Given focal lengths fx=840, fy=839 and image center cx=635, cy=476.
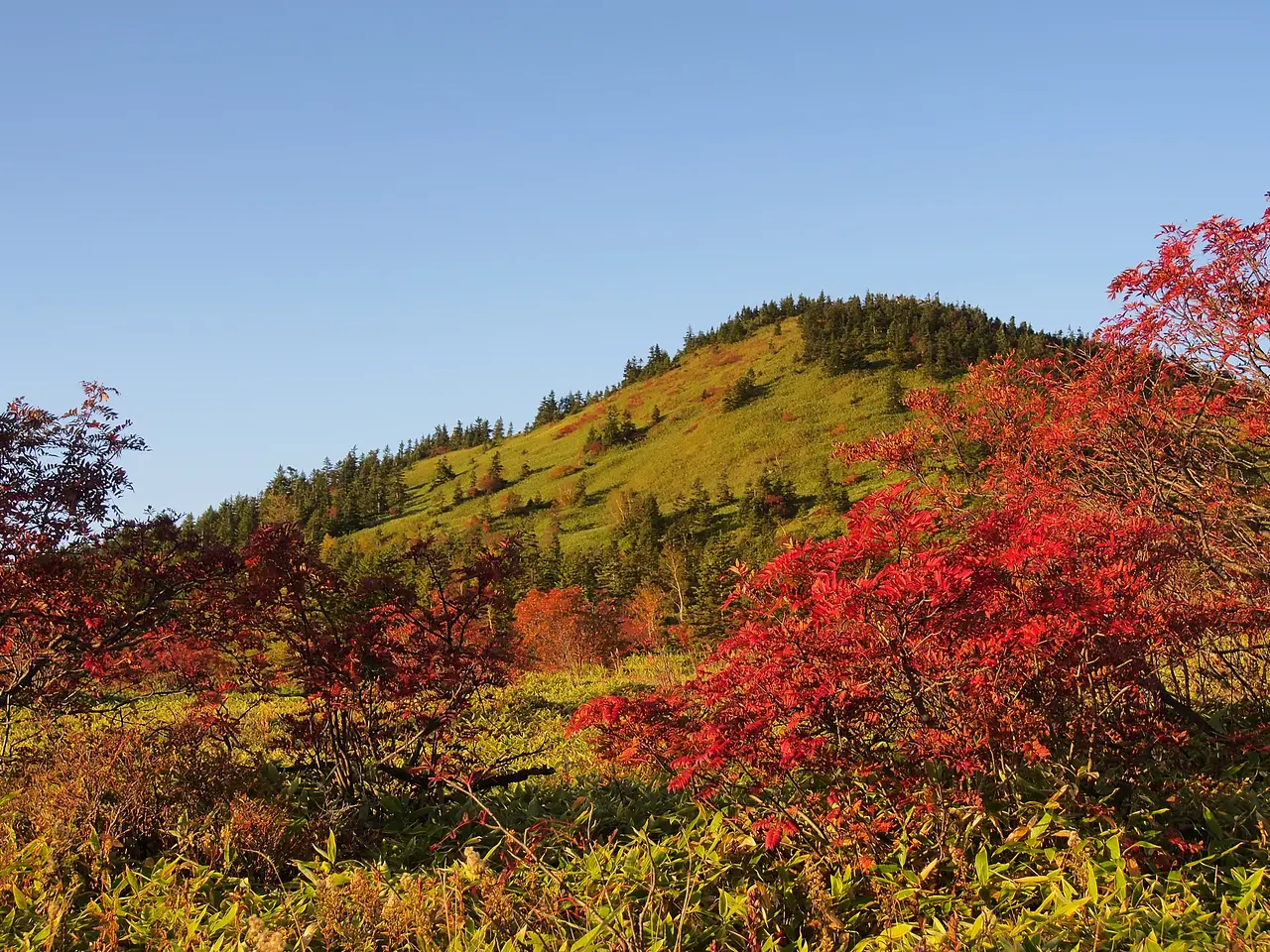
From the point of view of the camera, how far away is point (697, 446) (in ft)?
313

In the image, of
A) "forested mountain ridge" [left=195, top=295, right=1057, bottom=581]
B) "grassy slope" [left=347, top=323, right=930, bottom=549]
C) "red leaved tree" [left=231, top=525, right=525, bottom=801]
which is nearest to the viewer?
"red leaved tree" [left=231, top=525, right=525, bottom=801]

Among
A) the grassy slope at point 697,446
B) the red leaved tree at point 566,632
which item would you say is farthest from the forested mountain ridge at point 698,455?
the red leaved tree at point 566,632

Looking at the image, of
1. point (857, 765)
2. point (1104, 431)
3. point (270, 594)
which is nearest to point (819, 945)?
point (857, 765)

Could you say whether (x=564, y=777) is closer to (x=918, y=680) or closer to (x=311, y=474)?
(x=918, y=680)

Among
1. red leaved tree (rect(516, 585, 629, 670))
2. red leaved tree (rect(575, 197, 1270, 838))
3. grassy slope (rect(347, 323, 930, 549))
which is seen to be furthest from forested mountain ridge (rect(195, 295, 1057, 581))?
red leaved tree (rect(575, 197, 1270, 838))

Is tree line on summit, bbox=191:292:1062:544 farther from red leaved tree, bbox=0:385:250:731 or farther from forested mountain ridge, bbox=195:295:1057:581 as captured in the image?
red leaved tree, bbox=0:385:250:731

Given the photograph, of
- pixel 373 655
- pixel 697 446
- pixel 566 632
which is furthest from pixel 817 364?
pixel 373 655

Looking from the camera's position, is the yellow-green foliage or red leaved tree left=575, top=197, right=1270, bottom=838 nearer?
the yellow-green foliage

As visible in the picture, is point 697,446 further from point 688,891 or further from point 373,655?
point 688,891

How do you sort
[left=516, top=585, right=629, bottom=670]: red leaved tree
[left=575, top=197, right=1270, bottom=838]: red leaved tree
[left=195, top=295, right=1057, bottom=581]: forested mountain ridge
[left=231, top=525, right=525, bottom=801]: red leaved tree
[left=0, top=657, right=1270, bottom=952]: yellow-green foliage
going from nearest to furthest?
[left=0, top=657, right=1270, bottom=952]: yellow-green foliage → [left=575, top=197, right=1270, bottom=838]: red leaved tree → [left=231, top=525, right=525, bottom=801]: red leaved tree → [left=516, top=585, right=629, bottom=670]: red leaved tree → [left=195, top=295, right=1057, bottom=581]: forested mountain ridge

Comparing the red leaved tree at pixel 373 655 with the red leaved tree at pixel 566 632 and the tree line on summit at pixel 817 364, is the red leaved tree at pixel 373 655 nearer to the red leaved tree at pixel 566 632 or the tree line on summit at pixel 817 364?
the red leaved tree at pixel 566 632

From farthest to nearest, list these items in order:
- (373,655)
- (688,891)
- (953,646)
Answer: (373,655)
(953,646)
(688,891)

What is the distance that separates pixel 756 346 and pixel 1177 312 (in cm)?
11882

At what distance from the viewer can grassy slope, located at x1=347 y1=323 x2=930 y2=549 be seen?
8431cm
